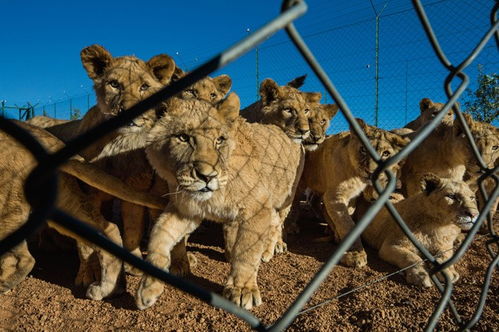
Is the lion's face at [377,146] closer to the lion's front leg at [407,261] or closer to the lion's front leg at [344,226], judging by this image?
the lion's front leg at [344,226]

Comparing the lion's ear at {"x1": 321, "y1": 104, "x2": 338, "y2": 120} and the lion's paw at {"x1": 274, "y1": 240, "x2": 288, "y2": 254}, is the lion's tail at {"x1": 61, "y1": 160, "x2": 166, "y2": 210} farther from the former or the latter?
the lion's ear at {"x1": 321, "y1": 104, "x2": 338, "y2": 120}

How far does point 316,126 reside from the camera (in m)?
5.09

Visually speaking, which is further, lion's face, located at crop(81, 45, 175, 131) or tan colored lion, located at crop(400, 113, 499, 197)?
tan colored lion, located at crop(400, 113, 499, 197)

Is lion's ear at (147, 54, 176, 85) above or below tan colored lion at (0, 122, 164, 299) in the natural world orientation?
above

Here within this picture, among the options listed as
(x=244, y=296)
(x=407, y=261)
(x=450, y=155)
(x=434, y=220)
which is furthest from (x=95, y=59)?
(x=450, y=155)

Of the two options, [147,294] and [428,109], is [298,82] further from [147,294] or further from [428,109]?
[147,294]

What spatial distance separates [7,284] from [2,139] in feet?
3.33

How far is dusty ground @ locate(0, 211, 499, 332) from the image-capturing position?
2463 millimetres

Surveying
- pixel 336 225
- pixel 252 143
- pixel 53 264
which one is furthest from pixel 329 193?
pixel 53 264

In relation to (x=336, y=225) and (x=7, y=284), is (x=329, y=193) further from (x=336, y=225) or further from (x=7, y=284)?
(x=7, y=284)

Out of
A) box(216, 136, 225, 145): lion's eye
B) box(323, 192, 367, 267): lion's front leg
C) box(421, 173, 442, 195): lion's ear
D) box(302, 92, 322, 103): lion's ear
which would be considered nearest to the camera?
box(216, 136, 225, 145): lion's eye

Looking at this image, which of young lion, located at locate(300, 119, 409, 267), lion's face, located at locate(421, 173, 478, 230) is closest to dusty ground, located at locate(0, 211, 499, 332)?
lion's face, located at locate(421, 173, 478, 230)

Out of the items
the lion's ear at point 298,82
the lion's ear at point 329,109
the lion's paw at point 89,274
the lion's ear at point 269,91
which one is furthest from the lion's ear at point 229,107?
the lion's ear at point 298,82

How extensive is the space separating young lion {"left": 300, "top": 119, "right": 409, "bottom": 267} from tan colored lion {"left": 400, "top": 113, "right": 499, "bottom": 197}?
931mm
